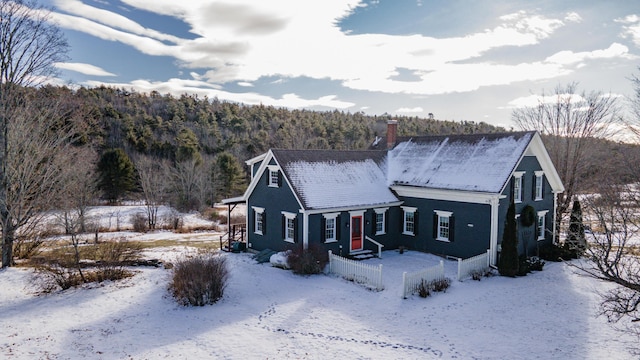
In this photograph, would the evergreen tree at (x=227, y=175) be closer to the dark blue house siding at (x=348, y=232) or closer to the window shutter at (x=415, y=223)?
the dark blue house siding at (x=348, y=232)

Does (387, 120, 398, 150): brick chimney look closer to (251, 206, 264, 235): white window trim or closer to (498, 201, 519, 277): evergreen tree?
(251, 206, 264, 235): white window trim

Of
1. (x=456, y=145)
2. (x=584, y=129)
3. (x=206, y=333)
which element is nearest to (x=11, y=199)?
(x=206, y=333)

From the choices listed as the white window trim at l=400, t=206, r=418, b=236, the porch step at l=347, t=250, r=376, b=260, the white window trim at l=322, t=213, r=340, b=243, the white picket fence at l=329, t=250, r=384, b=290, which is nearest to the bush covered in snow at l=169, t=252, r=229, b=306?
the white picket fence at l=329, t=250, r=384, b=290

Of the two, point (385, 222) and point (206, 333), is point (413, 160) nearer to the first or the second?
point (385, 222)

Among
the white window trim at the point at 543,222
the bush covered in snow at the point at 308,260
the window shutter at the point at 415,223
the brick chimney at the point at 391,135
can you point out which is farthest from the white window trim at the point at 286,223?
the white window trim at the point at 543,222

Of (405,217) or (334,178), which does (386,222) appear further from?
(334,178)

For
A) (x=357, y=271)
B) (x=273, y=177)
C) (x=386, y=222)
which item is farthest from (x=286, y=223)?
(x=386, y=222)
